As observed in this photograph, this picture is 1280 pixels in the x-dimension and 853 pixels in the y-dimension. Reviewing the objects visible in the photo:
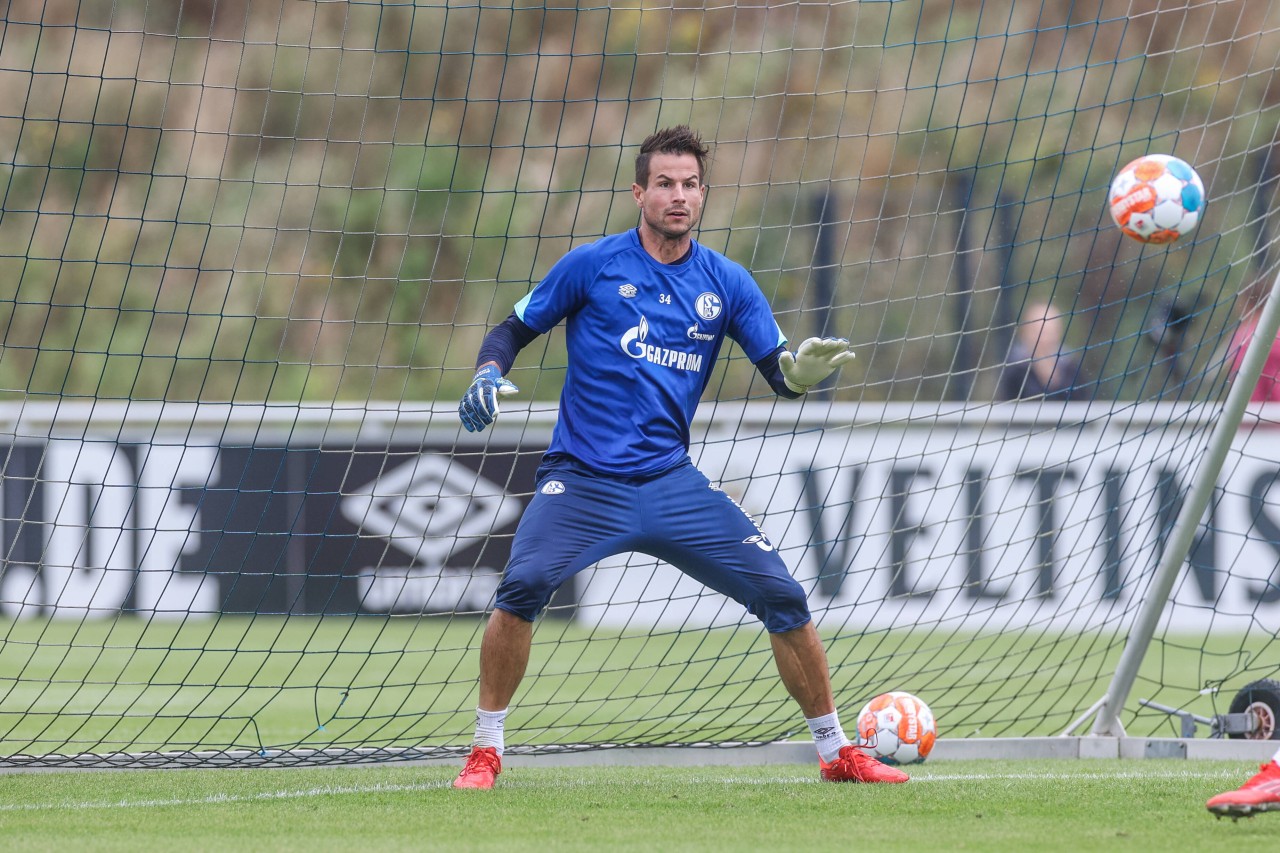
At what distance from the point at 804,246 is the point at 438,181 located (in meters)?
6.22

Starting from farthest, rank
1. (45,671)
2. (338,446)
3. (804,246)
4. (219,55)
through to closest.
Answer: (219,55) < (804,246) < (338,446) < (45,671)

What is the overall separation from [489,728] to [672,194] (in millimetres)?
1743

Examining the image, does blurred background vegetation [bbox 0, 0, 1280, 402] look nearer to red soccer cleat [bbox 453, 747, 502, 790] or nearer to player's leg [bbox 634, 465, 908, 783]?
player's leg [bbox 634, 465, 908, 783]

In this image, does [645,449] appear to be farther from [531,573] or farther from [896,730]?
[896,730]

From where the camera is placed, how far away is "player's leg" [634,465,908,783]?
202 inches

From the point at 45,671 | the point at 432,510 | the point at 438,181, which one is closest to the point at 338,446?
the point at 432,510

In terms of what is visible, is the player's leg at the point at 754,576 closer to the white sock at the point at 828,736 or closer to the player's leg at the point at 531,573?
the white sock at the point at 828,736

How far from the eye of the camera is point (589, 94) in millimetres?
22078

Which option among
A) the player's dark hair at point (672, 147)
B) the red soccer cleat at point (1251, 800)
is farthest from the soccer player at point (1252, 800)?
the player's dark hair at point (672, 147)

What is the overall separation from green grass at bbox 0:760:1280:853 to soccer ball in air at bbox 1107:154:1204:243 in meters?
1.84

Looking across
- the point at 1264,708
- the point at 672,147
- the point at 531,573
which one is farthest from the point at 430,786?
the point at 1264,708

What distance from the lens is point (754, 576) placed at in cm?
512

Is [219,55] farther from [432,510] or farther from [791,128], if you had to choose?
[432,510]

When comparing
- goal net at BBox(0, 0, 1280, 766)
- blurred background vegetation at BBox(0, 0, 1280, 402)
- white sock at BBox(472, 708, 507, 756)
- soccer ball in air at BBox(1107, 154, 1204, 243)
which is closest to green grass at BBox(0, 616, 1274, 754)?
goal net at BBox(0, 0, 1280, 766)
